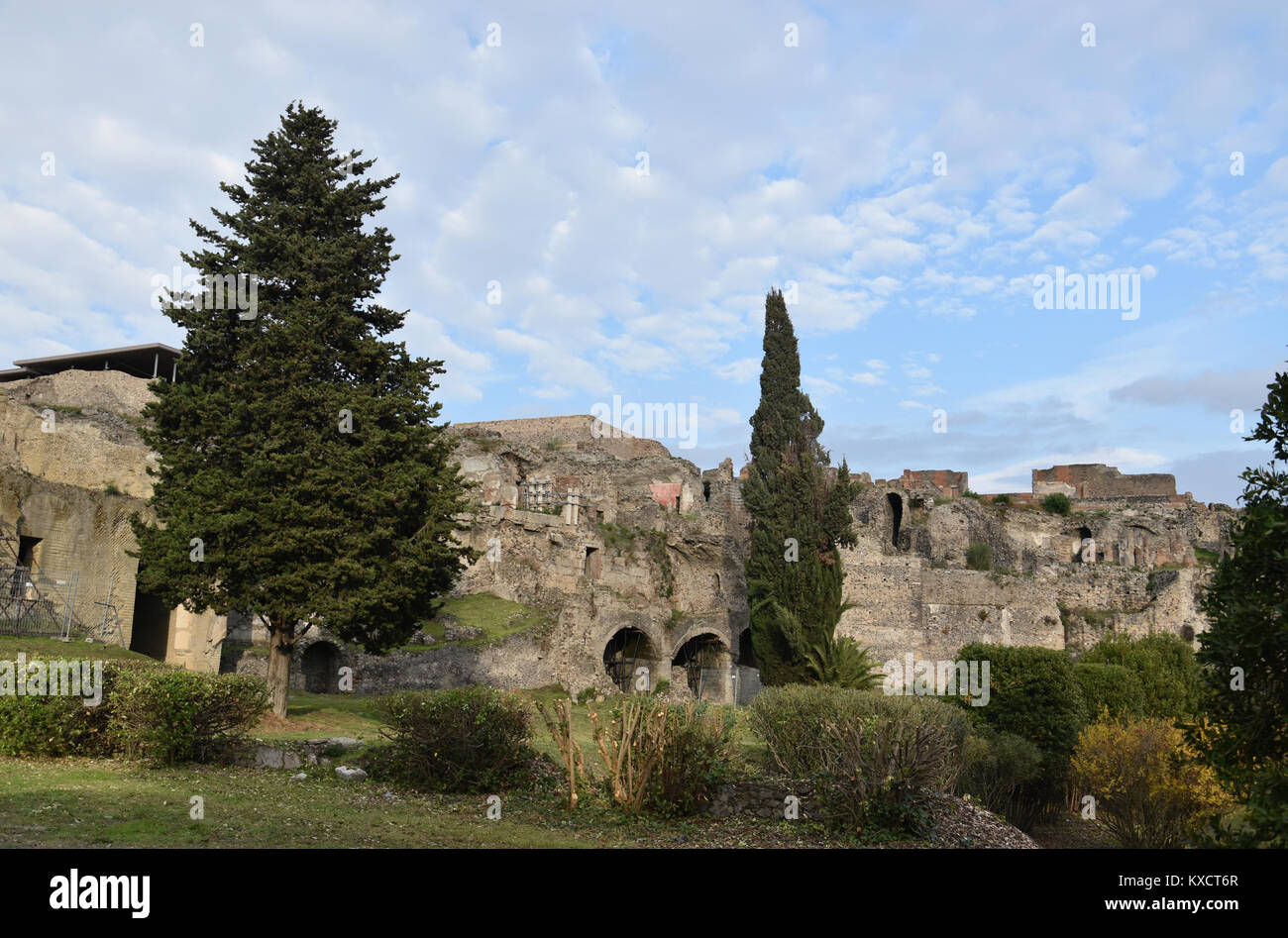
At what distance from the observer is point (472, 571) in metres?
36.0

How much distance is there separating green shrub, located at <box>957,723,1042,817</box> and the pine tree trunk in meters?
13.6

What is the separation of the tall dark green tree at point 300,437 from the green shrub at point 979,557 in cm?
3563

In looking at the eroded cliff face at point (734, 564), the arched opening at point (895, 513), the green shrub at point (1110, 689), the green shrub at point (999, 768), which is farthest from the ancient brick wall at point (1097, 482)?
the green shrub at point (999, 768)

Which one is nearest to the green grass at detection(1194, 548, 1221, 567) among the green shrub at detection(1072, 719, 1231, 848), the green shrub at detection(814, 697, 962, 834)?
the green shrub at detection(1072, 719, 1231, 848)

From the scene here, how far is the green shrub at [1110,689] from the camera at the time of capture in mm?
24516

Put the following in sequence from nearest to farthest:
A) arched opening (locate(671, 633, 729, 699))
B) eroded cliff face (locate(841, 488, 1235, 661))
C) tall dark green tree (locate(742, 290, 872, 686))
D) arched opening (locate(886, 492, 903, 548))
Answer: tall dark green tree (locate(742, 290, 872, 686)) < arched opening (locate(671, 633, 729, 699)) < eroded cliff face (locate(841, 488, 1235, 661)) < arched opening (locate(886, 492, 903, 548))

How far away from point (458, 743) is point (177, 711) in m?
3.72

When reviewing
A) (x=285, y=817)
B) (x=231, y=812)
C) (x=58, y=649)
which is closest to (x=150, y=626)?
(x=58, y=649)

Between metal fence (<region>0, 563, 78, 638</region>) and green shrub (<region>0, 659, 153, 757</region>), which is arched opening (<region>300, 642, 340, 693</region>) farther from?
green shrub (<region>0, 659, 153, 757</region>)

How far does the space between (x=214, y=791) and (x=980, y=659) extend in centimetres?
1894

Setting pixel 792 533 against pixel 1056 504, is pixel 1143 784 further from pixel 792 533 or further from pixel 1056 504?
pixel 1056 504

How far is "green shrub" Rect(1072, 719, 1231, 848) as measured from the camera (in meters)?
16.3
